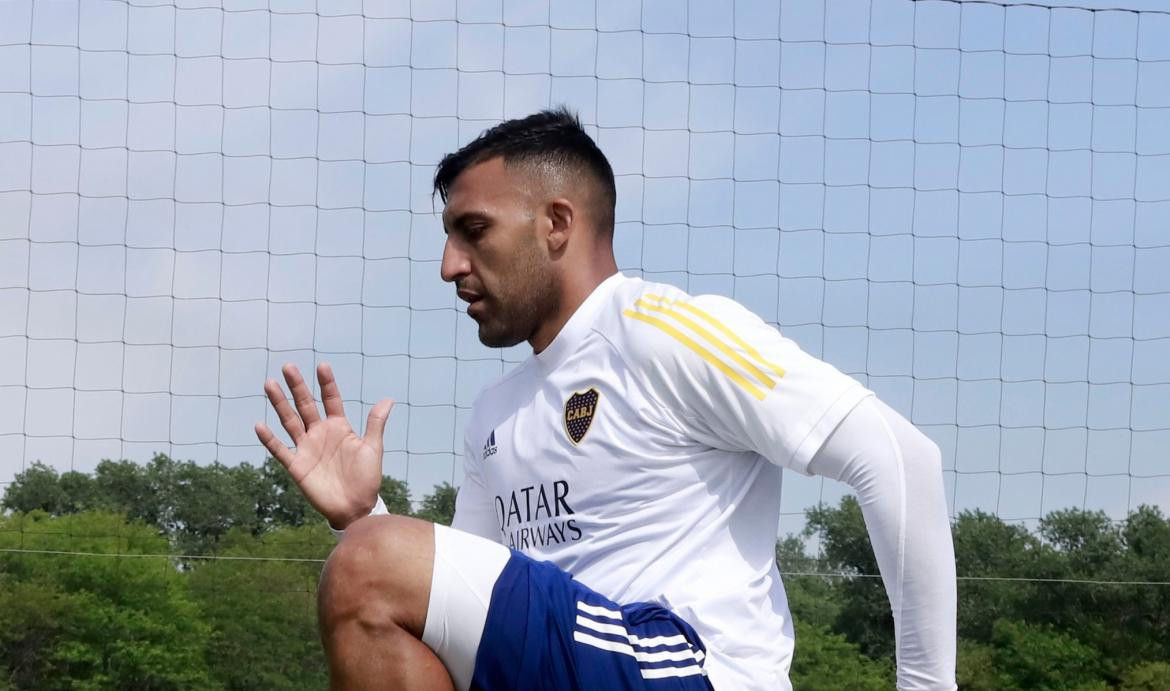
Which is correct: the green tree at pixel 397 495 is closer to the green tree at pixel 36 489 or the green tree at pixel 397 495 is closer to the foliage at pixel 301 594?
the foliage at pixel 301 594

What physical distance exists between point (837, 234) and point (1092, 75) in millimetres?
1602

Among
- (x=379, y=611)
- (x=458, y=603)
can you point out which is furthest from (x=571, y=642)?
(x=379, y=611)

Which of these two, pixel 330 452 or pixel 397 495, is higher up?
pixel 397 495

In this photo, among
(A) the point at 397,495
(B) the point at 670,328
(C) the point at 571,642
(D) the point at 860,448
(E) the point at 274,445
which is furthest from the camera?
(A) the point at 397,495

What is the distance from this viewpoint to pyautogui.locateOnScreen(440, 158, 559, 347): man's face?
256 cm

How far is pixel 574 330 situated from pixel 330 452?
1.52ft

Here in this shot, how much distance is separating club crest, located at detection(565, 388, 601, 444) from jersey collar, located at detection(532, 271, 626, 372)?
4.3 inches

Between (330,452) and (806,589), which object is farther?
(806,589)

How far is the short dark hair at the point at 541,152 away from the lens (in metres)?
2.67

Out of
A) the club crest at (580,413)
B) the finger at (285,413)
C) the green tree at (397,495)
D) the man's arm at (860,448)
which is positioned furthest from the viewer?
the green tree at (397,495)

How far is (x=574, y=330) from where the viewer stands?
8.31 feet

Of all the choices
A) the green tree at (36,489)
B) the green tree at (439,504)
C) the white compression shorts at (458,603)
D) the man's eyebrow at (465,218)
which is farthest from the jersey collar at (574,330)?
the green tree at (36,489)

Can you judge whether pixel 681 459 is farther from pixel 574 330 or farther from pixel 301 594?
pixel 301 594

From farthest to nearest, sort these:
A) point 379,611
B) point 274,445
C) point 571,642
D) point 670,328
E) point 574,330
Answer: point 274,445 < point 574,330 < point 670,328 < point 571,642 < point 379,611
